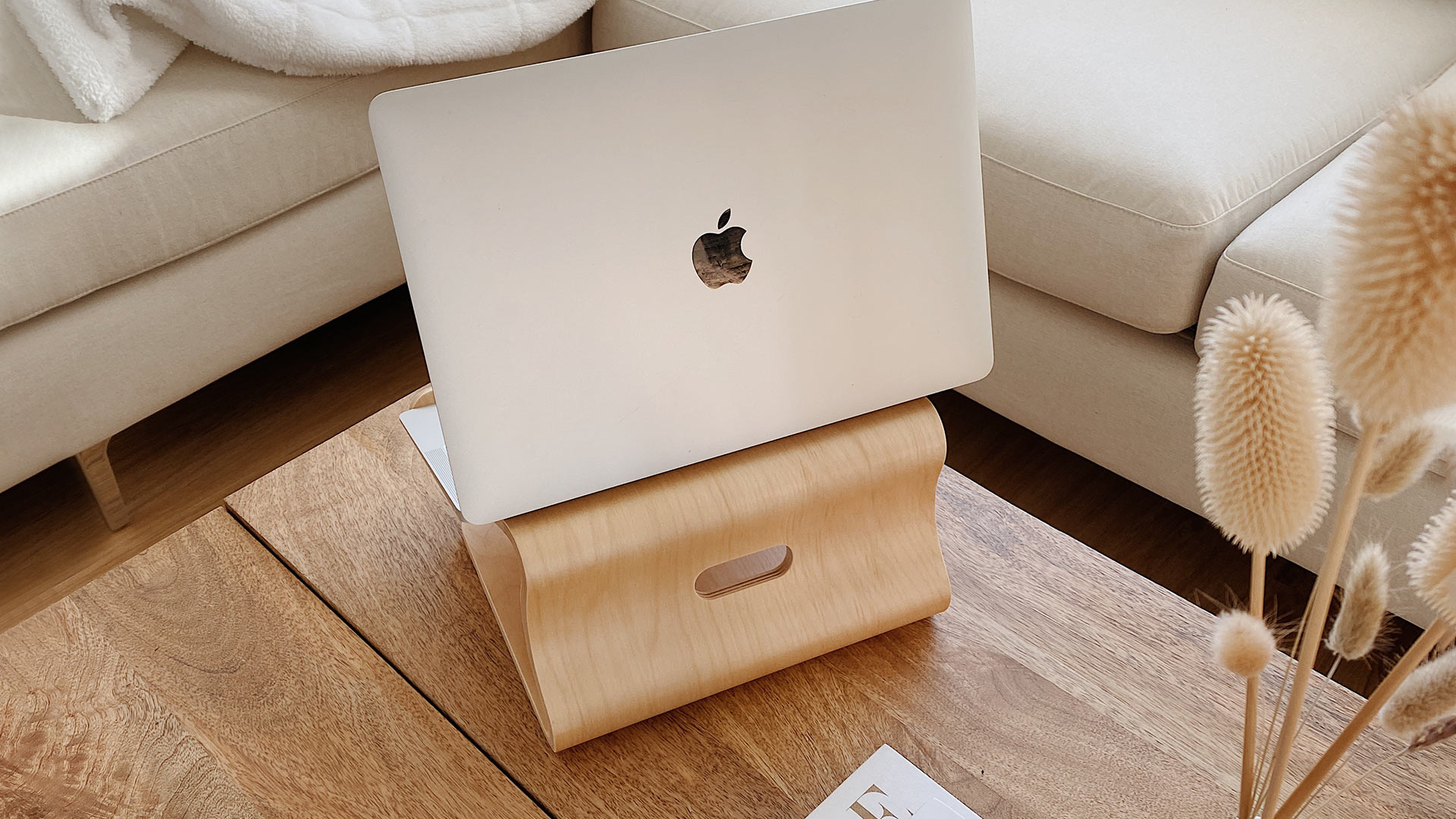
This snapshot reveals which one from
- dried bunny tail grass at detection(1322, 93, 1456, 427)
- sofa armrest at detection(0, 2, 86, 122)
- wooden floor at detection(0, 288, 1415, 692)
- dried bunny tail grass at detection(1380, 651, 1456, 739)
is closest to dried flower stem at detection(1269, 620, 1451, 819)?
dried bunny tail grass at detection(1380, 651, 1456, 739)

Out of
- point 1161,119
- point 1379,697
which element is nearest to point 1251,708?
point 1379,697

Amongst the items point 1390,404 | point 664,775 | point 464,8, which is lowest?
point 664,775

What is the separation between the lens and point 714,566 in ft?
2.33

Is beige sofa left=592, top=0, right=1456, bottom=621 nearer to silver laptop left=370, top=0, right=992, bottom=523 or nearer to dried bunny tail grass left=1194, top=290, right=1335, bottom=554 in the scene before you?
silver laptop left=370, top=0, right=992, bottom=523

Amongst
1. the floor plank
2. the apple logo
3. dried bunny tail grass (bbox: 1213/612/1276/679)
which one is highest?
the apple logo

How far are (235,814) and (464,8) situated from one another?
106 cm

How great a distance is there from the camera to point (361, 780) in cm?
61

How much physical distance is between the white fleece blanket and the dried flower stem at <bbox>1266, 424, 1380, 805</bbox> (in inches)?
47.3

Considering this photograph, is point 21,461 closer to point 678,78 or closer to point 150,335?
point 150,335

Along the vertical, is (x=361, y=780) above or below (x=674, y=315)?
below

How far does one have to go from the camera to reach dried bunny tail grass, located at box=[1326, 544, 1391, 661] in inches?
14.9

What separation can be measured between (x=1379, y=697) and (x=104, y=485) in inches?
52.3

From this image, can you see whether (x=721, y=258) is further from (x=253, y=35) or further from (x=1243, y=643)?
(x=253, y=35)

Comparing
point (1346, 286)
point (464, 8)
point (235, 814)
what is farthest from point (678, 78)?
point (464, 8)
